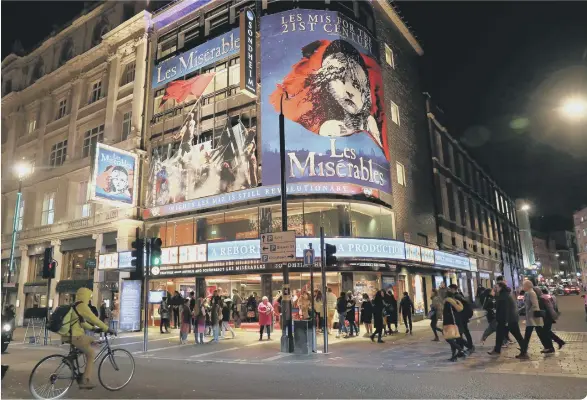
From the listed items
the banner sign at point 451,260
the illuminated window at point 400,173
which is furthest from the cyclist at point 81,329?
the banner sign at point 451,260

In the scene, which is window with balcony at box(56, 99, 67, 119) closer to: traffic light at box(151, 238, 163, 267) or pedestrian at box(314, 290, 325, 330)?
traffic light at box(151, 238, 163, 267)

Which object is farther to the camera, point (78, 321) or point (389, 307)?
point (389, 307)

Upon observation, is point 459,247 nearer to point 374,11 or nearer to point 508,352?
point 374,11

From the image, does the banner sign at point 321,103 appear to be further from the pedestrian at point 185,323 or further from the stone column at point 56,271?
the stone column at point 56,271

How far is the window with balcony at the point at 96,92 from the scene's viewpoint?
104 ft

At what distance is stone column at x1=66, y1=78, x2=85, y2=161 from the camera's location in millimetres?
31188

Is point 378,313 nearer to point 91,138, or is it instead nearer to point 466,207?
point 91,138

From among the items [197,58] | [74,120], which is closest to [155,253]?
[197,58]

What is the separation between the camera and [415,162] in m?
29.7

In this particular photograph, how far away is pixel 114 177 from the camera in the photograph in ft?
82.0

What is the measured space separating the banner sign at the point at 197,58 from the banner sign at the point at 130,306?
12.4m

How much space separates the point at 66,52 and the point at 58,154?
859 centimetres

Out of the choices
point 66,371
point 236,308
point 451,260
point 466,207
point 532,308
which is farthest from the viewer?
point 466,207

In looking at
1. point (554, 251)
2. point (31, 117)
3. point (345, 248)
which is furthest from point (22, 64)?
point (554, 251)
